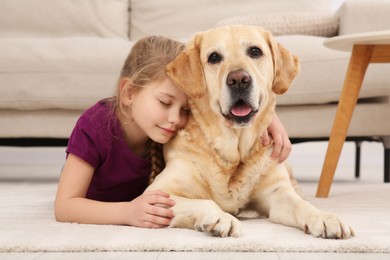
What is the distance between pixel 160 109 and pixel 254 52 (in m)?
0.34

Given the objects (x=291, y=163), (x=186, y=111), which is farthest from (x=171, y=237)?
(x=291, y=163)

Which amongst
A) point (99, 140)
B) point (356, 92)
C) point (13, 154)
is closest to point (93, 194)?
point (99, 140)

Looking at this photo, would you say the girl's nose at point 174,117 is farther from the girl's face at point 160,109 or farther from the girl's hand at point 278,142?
the girl's hand at point 278,142

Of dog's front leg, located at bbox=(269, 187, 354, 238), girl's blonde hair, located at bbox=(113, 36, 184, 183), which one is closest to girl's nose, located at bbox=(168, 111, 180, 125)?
girl's blonde hair, located at bbox=(113, 36, 184, 183)

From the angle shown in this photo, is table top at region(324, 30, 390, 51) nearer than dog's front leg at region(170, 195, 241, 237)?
No

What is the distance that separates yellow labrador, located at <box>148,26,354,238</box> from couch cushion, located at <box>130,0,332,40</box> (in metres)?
1.95

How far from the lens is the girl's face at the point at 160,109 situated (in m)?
1.75

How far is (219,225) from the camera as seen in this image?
1.37 meters

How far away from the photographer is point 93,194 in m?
1.96

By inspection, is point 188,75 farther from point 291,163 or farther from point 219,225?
point 291,163

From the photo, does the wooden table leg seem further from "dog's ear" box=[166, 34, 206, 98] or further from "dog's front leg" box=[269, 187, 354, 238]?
"dog's ear" box=[166, 34, 206, 98]

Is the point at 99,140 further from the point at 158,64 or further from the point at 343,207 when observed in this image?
the point at 343,207

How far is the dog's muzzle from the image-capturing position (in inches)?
62.2

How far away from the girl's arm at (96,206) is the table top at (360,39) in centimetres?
97
